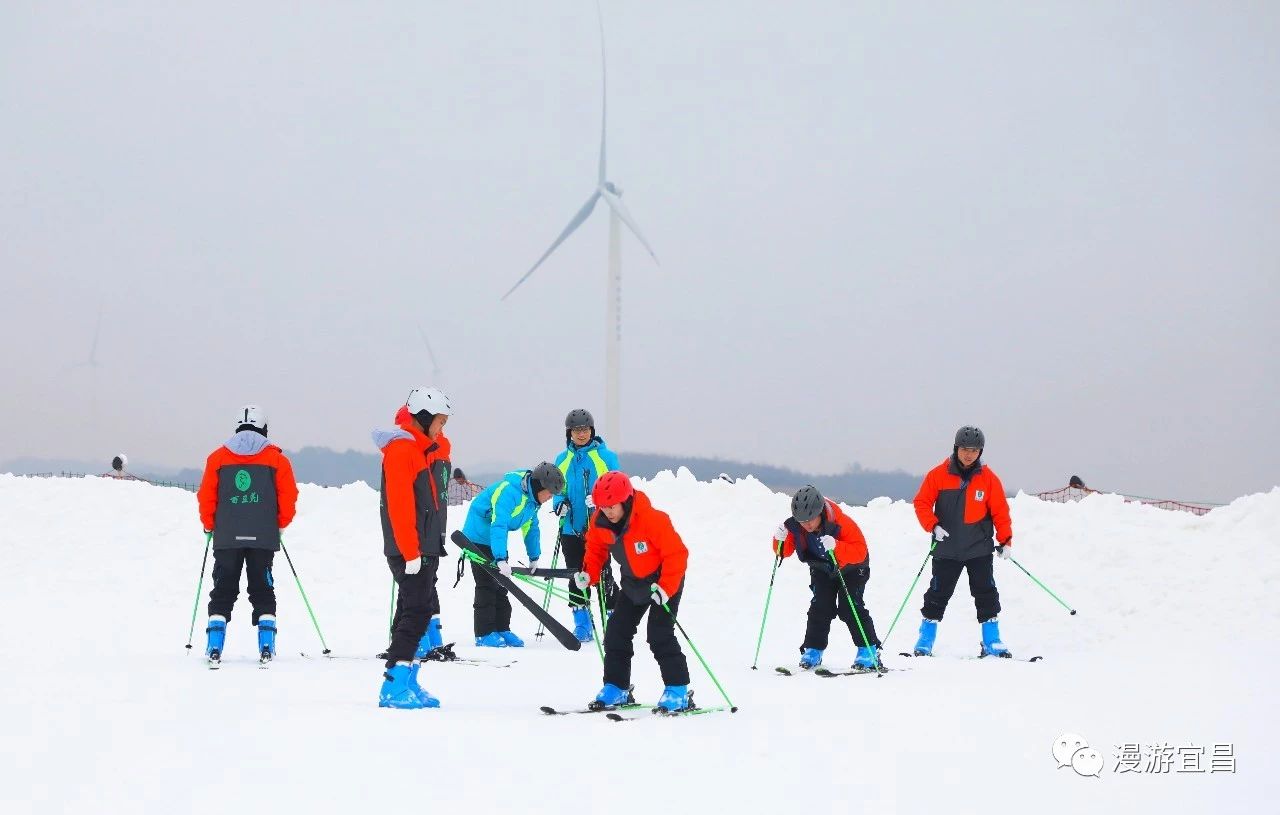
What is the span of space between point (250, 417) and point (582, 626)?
14.3 feet

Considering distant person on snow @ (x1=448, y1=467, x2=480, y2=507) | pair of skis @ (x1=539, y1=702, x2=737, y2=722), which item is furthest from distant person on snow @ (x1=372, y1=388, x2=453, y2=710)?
distant person on snow @ (x1=448, y1=467, x2=480, y2=507)

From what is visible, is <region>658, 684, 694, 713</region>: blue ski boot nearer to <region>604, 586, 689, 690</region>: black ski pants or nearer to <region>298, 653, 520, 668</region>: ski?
<region>604, 586, 689, 690</region>: black ski pants

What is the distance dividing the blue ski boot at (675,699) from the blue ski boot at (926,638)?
5.07m

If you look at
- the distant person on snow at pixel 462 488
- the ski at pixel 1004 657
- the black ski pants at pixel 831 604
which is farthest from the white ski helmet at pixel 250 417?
the distant person on snow at pixel 462 488

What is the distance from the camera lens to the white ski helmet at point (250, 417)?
33.7 feet

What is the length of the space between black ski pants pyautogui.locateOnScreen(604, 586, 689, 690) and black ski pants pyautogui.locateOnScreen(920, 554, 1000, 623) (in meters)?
5.24

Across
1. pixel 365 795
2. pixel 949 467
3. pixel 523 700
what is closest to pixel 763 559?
pixel 949 467

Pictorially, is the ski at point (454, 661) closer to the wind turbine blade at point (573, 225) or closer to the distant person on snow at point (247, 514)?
the distant person on snow at point (247, 514)

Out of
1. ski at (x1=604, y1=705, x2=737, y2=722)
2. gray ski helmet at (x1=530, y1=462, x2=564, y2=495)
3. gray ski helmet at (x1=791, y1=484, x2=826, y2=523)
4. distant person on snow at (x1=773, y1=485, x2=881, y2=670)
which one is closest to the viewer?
ski at (x1=604, y1=705, x2=737, y2=722)

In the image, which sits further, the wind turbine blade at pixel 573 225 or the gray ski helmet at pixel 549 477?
the wind turbine blade at pixel 573 225

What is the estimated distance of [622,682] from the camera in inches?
294

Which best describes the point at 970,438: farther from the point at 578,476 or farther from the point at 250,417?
the point at 250,417

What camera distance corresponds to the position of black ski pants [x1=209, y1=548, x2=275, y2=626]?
32.6 feet

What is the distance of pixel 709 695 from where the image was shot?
8.30 meters
